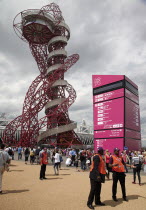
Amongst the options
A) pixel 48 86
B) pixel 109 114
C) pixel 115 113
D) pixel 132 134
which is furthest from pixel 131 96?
pixel 48 86

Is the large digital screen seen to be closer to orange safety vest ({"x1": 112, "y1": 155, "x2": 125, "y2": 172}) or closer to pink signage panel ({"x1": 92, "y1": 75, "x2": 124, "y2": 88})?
pink signage panel ({"x1": 92, "y1": 75, "x2": 124, "y2": 88})

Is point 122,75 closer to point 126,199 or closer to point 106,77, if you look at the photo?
point 106,77

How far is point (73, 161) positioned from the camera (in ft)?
56.2

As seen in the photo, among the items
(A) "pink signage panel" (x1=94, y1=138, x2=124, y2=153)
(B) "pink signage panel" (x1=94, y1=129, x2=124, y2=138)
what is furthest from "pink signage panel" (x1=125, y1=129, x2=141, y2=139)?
(A) "pink signage panel" (x1=94, y1=138, x2=124, y2=153)

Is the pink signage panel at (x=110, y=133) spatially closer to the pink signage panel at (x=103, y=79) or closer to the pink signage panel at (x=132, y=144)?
the pink signage panel at (x=132, y=144)

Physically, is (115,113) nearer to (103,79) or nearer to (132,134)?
(132,134)

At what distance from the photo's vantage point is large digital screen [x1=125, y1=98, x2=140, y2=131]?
22047mm

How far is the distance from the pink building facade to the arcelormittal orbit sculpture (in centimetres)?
1211

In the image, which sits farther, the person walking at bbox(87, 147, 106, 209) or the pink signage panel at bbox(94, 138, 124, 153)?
the pink signage panel at bbox(94, 138, 124, 153)

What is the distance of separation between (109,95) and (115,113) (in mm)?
2312

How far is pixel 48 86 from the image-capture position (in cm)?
3703

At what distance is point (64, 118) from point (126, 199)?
104 feet

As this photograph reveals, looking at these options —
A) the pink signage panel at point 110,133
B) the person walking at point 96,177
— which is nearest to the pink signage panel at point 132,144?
the pink signage panel at point 110,133

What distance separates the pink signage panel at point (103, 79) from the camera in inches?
898
